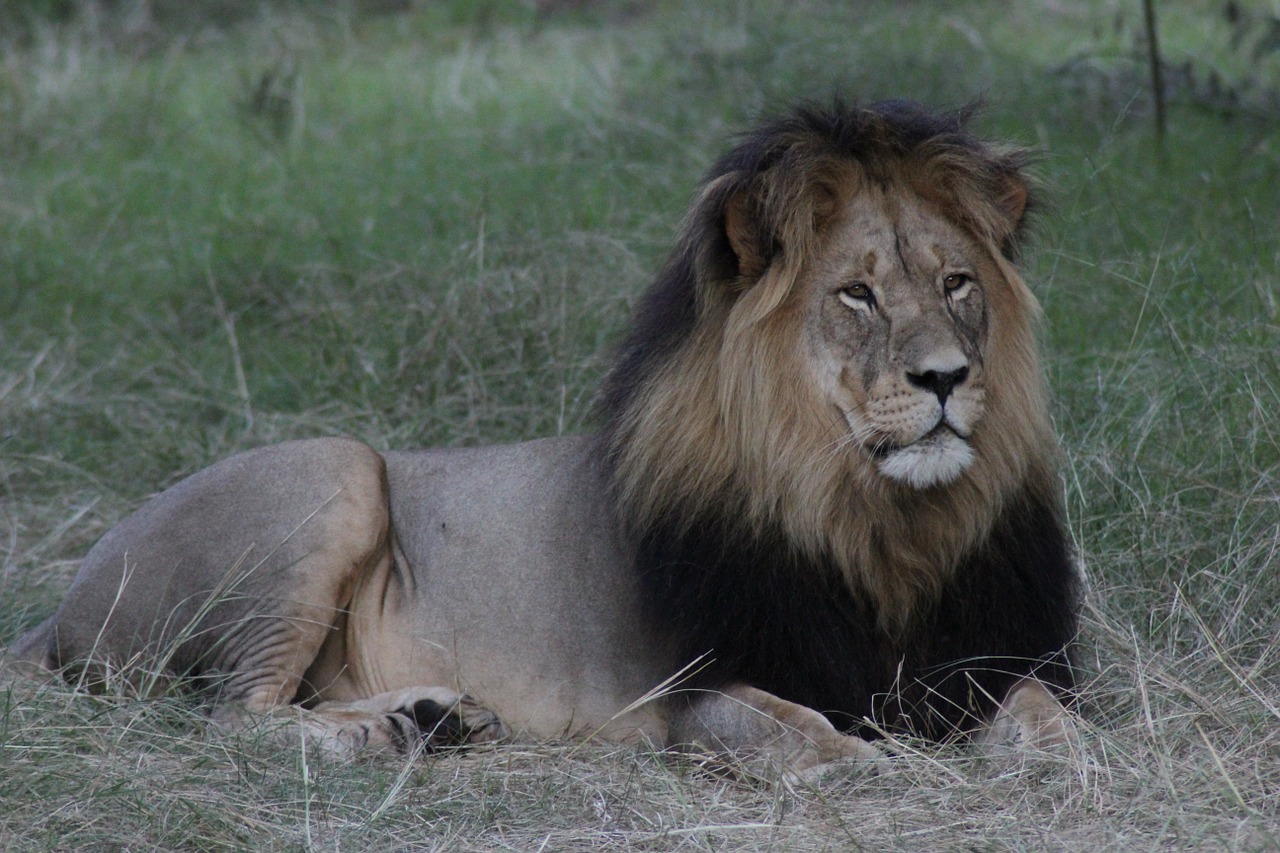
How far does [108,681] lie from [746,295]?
1.66 meters

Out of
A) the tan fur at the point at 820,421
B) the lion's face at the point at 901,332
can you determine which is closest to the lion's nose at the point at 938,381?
the lion's face at the point at 901,332

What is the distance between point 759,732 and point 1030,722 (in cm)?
55

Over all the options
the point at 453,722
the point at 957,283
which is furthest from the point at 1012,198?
the point at 453,722

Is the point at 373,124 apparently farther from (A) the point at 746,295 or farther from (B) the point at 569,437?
(A) the point at 746,295

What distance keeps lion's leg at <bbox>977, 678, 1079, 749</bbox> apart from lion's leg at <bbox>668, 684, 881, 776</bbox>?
31cm

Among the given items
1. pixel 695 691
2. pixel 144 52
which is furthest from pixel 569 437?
pixel 144 52

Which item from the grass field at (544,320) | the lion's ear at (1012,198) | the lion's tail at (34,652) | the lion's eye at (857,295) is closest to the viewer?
the grass field at (544,320)

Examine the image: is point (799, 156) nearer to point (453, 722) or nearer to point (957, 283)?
point (957, 283)

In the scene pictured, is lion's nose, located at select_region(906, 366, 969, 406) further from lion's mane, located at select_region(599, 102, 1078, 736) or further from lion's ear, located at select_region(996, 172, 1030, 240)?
lion's ear, located at select_region(996, 172, 1030, 240)

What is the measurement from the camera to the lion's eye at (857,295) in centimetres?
314

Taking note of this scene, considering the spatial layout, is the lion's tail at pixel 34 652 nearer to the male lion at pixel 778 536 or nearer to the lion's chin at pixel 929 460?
the male lion at pixel 778 536

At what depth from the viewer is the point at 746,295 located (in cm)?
323

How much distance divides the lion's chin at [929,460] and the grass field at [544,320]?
0.56 metres

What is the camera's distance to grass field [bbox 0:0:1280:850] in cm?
293
